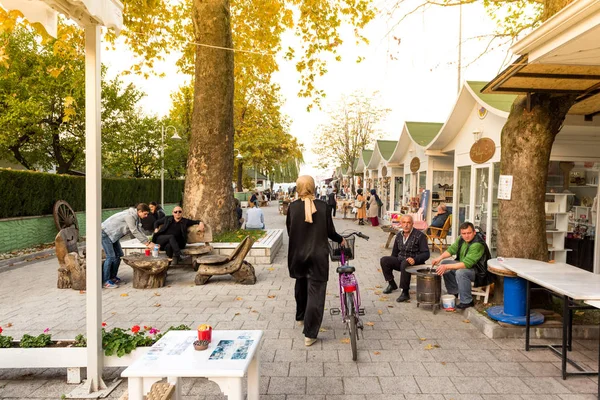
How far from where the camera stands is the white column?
346cm

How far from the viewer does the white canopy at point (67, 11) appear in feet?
10.5

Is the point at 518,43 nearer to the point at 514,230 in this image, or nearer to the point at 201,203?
the point at 514,230

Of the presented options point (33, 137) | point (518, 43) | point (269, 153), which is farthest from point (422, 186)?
point (269, 153)

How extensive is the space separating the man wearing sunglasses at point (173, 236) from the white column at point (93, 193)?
192 inches

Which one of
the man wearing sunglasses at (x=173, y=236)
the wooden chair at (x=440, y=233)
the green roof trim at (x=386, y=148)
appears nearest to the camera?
the man wearing sunglasses at (x=173, y=236)

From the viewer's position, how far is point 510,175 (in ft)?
18.8

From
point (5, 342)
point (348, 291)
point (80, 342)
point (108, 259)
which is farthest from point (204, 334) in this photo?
point (108, 259)

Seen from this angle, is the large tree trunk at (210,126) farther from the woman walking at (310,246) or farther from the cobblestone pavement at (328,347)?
the woman walking at (310,246)

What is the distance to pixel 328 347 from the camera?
15.5 feet

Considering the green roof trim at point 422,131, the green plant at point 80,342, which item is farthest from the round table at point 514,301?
the green roof trim at point 422,131

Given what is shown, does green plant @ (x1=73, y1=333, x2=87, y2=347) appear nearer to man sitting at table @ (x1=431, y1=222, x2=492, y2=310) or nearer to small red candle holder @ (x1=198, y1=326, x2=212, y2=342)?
small red candle holder @ (x1=198, y1=326, x2=212, y2=342)

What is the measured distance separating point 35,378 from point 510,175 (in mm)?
5994

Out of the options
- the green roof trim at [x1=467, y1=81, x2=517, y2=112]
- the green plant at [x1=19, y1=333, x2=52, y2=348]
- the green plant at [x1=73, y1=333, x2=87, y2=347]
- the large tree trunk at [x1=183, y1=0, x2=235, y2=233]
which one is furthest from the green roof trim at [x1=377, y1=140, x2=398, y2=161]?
the green plant at [x1=19, y1=333, x2=52, y2=348]

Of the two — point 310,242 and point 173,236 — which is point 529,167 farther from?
point 173,236
